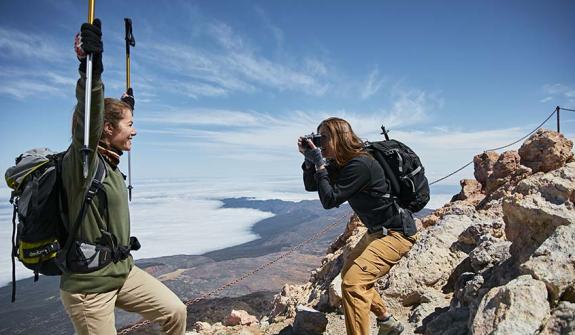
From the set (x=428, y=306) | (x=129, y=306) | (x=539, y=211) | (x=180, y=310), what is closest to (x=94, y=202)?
(x=129, y=306)

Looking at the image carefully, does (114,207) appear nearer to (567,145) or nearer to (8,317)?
(567,145)

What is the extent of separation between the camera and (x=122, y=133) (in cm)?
334

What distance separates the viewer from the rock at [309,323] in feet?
19.4

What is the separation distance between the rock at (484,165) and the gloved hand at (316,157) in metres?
13.5

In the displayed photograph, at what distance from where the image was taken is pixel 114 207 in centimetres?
299

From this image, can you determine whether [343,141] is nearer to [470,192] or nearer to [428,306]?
[428,306]

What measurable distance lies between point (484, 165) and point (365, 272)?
13.9m

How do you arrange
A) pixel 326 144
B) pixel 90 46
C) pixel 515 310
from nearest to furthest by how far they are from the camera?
pixel 90 46, pixel 515 310, pixel 326 144

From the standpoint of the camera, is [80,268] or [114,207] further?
[114,207]

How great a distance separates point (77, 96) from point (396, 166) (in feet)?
11.5

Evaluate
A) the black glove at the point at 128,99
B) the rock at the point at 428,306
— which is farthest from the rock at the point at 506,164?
the black glove at the point at 128,99

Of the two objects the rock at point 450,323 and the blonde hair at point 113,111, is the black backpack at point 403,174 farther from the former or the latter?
the blonde hair at point 113,111

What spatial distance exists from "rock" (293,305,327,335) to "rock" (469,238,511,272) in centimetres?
271

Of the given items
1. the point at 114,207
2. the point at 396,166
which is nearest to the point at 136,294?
the point at 114,207
